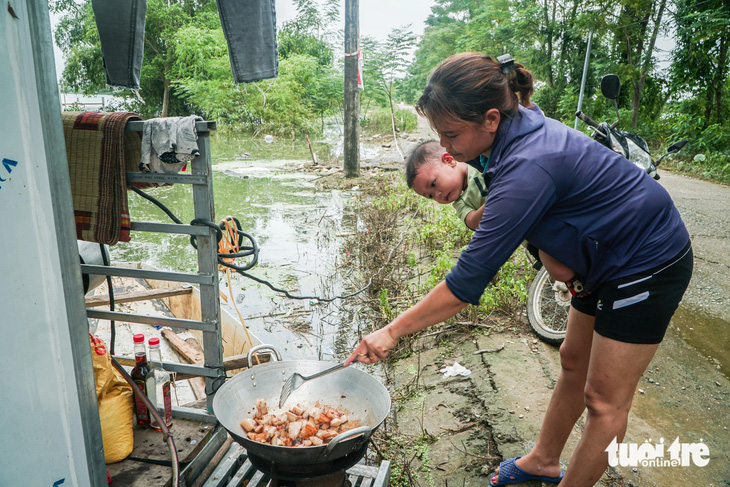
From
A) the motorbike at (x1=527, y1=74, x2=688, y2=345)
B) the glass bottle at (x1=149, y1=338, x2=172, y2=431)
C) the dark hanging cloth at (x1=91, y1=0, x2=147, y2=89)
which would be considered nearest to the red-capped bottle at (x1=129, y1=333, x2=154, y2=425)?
the glass bottle at (x1=149, y1=338, x2=172, y2=431)

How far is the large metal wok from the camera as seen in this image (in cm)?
174

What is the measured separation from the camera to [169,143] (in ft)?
6.65

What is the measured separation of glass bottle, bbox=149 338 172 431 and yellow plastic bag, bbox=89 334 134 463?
0.15 m

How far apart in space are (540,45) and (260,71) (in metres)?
19.8

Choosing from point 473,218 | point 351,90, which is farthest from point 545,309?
point 351,90

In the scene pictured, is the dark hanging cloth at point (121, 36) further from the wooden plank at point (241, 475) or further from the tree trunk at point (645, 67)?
the tree trunk at point (645, 67)

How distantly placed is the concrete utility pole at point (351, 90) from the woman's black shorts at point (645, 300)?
33.1 feet

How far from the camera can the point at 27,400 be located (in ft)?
4.20

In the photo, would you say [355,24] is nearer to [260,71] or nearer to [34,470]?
[260,71]

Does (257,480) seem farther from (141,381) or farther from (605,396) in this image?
(605,396)

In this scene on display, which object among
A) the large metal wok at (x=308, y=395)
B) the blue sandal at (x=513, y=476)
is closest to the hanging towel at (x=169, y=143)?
the large metal wok at (x=308, y=395)

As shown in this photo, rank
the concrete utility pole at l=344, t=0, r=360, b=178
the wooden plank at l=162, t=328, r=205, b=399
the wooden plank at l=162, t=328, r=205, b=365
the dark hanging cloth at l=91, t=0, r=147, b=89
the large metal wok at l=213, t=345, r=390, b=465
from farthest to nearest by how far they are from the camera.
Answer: the concrete utility pole at l=344, t=0, r=360, b=178 < the wooden plank at l=162, t=328, r=205, b=365 < the wooden plank at l=162, t=328, r=205, b=399 < the dark hanging cloth at l=91, t=0, r=147, b=89 < the large metal wok at l=213, t=345, r=390, b=465

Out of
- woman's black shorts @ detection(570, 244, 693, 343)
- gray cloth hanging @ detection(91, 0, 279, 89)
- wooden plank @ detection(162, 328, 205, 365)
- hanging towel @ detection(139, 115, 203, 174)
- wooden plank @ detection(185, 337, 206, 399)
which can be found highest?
gray cloth hanging @ detection(91, 0, 279, 89)

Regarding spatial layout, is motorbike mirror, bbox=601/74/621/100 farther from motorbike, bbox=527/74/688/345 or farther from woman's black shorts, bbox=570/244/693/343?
woman's black shorts, bbox=570/244/693/343
